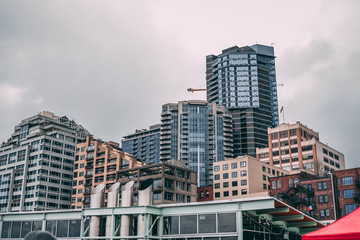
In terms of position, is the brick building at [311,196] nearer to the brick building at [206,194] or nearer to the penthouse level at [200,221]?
the brick building at [206,194]

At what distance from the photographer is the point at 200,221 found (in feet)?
120

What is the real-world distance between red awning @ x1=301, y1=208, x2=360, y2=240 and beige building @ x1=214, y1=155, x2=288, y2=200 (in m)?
101

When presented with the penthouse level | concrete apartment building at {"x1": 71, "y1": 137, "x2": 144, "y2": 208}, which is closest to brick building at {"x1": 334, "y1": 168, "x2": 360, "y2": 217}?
the penthouse level

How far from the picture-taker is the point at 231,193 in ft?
391

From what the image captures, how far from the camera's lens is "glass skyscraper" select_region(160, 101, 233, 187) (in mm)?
169250

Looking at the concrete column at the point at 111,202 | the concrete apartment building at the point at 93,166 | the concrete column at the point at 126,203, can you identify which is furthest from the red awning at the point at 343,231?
the concrete apartment building at the point at 93,166

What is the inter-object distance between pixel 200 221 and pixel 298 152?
10937 centimetres

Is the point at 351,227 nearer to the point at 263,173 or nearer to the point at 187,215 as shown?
the point at 187,215

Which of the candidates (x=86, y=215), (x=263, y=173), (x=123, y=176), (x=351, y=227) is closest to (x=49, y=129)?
(x=123, y=176)

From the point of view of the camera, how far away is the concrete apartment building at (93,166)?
12550 cm

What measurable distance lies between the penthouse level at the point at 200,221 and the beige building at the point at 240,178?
251 feet

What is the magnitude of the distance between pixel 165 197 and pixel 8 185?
63669mm

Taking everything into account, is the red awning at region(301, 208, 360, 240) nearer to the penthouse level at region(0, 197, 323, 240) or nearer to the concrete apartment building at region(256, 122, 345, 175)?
the penthouse level at region(0, 197, 323, 240)

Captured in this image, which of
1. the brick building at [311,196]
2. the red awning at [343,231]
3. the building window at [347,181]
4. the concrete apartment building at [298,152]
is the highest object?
the concrete apartment building at [298,152]
